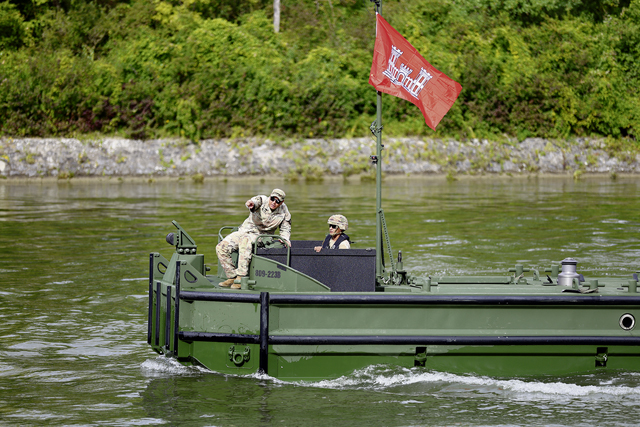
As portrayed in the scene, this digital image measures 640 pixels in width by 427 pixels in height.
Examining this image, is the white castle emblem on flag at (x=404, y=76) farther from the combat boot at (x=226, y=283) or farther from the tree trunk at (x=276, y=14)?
the tree trunk at (x=276, y=14)

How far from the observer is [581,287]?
773 cm

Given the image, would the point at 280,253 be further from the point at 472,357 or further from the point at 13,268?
the point at 13,268

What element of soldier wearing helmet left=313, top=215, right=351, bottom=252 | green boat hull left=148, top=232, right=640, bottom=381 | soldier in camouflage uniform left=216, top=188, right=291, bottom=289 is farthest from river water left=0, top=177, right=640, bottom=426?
soldier wearing helmet left=313, top=215, right=351, bottom=252

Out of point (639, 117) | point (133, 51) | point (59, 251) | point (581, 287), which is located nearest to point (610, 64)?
point (639, 117)

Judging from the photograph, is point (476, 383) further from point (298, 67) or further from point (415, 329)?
point (298, 67)

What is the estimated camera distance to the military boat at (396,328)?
7461 millimetres

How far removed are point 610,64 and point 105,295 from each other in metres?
31.7

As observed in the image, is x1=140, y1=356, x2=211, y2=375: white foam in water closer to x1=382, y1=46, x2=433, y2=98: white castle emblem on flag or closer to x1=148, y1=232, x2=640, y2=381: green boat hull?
x1=148, y1=232, x2=640, y2=381: green boat hull

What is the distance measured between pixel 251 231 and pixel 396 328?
1.90 metres

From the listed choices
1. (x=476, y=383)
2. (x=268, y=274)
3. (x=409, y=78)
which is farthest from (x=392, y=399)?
(x=409, y=78)

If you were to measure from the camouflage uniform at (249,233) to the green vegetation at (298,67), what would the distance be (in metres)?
23.6

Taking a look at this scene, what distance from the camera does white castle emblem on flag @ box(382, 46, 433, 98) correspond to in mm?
8406

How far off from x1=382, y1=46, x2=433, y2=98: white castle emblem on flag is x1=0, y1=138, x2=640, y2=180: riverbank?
919 inches

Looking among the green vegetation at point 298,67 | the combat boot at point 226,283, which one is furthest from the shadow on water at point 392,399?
the green vegetation at point 298,67
